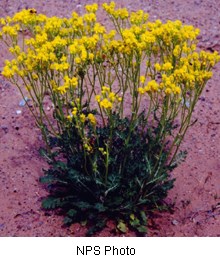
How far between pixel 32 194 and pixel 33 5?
162 inches

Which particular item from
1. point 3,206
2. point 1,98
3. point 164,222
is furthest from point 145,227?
point 1,98

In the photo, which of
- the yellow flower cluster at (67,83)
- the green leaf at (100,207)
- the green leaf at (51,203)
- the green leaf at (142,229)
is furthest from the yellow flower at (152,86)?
the green leaf at (51,203)

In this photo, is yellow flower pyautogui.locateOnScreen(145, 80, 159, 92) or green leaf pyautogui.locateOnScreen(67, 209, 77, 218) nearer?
yellow flower pyautogui.locateOnScreen(145, 80, 159, 92)

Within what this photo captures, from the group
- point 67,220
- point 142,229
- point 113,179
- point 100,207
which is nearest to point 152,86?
point 113,179

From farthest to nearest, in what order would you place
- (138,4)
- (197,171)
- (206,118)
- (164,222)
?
(138,4) → (206,118) → (197,171) → (164,222)

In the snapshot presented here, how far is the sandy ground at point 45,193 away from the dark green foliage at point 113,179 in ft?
0.46

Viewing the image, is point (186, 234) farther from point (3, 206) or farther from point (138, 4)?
point (138, 4)

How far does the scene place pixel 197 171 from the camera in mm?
4574

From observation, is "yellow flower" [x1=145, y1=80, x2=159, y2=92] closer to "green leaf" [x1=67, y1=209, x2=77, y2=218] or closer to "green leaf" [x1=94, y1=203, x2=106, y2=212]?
"green leaf" [x1=94, y1=203, x2=106, y2=212]

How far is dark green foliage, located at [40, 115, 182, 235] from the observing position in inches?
148

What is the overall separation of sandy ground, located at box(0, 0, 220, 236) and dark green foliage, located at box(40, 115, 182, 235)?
0.46 ft

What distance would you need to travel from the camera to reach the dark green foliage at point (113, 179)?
148 inches

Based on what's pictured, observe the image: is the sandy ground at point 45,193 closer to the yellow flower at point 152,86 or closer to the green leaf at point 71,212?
the green leaf at point 71,212

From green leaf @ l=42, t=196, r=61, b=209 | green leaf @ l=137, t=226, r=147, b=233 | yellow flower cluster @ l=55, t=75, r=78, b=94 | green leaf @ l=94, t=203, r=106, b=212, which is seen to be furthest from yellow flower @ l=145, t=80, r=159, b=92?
green leaf @ l=42, t=196, r=61, b=209
